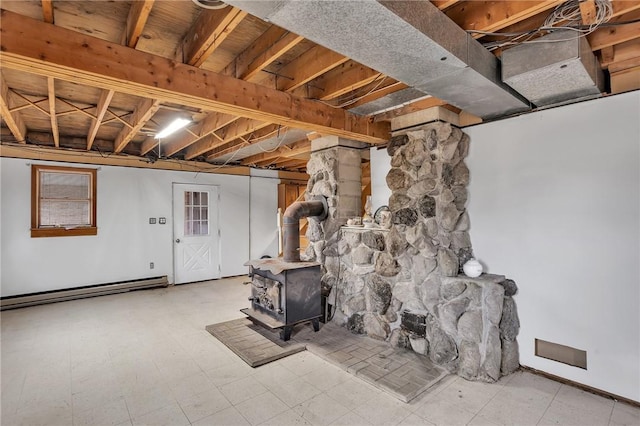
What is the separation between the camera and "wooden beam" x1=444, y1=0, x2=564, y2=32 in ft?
5.58

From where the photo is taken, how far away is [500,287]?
283cm

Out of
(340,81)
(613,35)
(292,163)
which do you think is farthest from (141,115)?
(292,163)

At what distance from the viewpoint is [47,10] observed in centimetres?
173

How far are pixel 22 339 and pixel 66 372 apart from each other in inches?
53.5

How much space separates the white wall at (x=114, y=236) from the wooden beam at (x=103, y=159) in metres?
0.10

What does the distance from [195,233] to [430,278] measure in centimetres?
527

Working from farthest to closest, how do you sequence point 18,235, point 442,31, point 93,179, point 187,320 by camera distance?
1. point 93,179
2. point 18,235
3. point 187,320
4. point 442,31

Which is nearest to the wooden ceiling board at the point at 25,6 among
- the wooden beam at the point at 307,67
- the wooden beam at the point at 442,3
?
the wooden beam at the point at 307,67

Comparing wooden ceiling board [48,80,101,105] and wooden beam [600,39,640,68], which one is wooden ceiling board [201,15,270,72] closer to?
wooden ceiling board [48,80,101,105]

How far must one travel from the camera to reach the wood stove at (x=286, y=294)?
11.7ft

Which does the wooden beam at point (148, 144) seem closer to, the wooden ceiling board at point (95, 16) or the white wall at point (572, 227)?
the wooden ceiling board at point (95, 16)

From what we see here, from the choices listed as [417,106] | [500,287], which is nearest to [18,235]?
[417,106]

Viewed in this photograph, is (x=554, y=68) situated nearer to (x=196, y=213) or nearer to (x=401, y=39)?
(x=401, y=39)

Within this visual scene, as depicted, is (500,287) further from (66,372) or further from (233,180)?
(233,180)
